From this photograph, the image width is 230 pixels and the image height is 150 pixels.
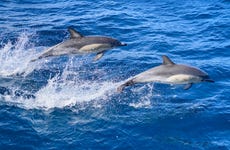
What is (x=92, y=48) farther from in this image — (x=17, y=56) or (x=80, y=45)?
(x=17, y=56)

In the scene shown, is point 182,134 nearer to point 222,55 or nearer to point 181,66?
point 181,66

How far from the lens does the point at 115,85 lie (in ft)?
46.4

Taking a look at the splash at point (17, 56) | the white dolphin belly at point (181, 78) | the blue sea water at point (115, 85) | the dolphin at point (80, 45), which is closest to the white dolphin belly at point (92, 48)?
the dolphin at point (80, 45)

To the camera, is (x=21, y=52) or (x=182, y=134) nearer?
(x=182, y=134)

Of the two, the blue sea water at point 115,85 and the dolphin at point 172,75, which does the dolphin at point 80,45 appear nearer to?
→ the blue sea water at point 115,85

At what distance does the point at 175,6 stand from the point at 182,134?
13396mm

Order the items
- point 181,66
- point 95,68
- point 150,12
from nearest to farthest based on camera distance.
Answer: point 181,66 < point 95,68 < point 150,12

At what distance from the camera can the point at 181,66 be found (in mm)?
12055

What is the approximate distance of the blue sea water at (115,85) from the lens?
1098 cm

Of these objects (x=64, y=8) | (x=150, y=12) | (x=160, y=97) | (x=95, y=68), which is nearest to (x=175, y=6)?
(x=150, y=12)

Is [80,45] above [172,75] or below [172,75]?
above

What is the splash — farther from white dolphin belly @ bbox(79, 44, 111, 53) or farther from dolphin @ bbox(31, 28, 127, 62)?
white dolphin belly @ bbox(79, 44, 111, 53)

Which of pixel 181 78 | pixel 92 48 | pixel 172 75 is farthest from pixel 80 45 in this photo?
pixel 181 78

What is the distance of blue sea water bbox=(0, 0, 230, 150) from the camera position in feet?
36.0
